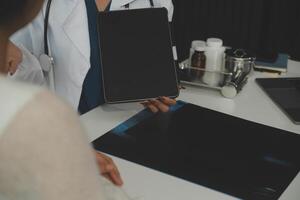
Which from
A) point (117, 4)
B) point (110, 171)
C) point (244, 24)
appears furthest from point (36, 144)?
point (244, 24)

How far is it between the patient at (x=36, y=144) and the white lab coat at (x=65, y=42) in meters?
0.87

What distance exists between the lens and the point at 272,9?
193 centimetres

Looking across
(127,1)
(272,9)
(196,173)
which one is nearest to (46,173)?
(196,173)

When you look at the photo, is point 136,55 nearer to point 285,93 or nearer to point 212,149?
point 212,149

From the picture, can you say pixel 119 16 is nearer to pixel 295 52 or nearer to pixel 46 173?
pixel 295 52

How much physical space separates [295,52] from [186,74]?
0.60m

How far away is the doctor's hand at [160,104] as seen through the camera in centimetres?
137

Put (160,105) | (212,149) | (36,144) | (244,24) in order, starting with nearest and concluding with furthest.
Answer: (36,144) < (212,149) < (160,105) < (244,24)

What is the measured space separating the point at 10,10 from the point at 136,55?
904 millimetres

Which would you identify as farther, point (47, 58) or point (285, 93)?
point (285, 93)

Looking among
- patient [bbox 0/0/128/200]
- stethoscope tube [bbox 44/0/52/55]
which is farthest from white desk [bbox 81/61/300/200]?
patient [bbox 0/0/128/200]

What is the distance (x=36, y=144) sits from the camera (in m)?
0.47

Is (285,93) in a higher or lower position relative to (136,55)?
lower

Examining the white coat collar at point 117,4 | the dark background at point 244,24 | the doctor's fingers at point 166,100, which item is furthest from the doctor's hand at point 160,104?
the dark background at point 244,24
